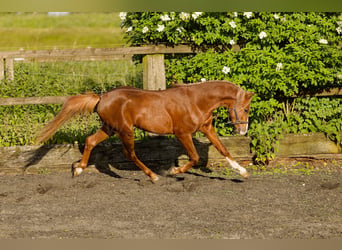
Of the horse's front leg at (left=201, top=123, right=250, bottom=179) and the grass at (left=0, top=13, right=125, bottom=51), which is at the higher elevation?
the grass at (left=0, top=13, right=125, bottom=51)

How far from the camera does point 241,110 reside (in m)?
6.33

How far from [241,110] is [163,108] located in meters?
1.05

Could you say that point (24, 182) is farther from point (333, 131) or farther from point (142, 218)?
point (333, 131)

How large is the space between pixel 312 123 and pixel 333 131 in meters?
0.46

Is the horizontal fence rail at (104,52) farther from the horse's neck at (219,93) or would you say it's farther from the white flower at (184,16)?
the horse's neck at (219,93)

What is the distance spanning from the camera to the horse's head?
6297 mm

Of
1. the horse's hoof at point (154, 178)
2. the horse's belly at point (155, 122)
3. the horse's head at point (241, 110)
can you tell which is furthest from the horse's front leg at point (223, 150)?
the horse's hoof at point (154, 178)

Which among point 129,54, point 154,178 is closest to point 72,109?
point 154,178

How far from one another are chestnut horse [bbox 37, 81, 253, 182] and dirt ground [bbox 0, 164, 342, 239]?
2.19 ft

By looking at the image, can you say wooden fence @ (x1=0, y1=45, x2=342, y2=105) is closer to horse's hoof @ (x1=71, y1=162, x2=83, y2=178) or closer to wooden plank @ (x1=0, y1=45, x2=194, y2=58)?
wooden plank @ (x1=0, y1=45, x2=194, y2=58)

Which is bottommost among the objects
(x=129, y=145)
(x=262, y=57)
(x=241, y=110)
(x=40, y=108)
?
(x=129, y=145)

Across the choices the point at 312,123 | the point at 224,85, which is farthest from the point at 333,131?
the point at 224,85

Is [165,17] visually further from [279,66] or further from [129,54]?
[279,66]

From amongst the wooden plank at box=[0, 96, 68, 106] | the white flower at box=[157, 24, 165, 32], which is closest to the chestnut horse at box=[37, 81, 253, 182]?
the wooden plank at box=[0, 96, 68, 106]
